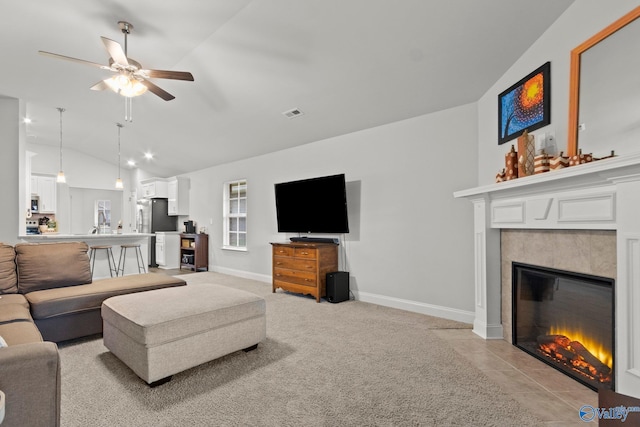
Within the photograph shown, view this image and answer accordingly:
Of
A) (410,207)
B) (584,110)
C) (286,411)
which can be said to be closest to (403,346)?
(286,411)

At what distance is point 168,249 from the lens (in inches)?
305

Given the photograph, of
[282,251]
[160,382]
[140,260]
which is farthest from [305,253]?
[140,260]

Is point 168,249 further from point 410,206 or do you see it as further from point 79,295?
point 410,206

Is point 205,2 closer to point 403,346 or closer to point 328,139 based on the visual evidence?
point 328,139

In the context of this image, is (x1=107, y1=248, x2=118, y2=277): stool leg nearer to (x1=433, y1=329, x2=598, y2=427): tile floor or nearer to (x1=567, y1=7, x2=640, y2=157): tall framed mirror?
(x1=433, y1=329, x2=598, y2=427): tile floor

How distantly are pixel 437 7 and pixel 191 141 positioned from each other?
5.07 metres

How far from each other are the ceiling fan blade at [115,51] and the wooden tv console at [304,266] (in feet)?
9.86

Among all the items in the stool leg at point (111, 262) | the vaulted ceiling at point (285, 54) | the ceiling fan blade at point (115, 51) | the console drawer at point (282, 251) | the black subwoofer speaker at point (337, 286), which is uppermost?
the vaulted ceiling at point (285, 54)

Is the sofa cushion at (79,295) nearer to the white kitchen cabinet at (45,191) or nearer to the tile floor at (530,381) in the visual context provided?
the tile floor at (530,381)

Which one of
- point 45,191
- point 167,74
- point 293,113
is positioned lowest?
point 45,191

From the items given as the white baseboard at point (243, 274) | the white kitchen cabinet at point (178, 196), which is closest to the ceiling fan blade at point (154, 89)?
the white baseboard at point (243, 274)

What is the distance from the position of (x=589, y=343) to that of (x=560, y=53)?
2068 millimetres

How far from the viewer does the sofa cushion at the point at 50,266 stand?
2.96 metres

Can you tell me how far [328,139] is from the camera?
4.92m
